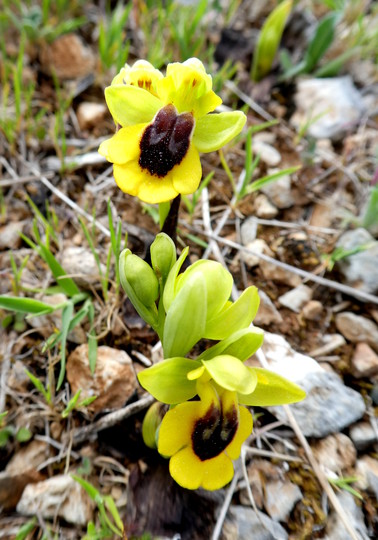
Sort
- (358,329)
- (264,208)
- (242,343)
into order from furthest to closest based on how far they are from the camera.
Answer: (264,208) < (358,329) < (242,343)

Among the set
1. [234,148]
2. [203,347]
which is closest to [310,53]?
A: [234,148]

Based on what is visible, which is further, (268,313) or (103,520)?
(268,313)

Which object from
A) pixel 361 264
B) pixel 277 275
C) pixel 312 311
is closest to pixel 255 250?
pixel 277 275

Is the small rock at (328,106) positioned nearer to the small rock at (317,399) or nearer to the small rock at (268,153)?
the small rock at (268,153)

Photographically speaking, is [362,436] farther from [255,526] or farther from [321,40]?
[321,40]

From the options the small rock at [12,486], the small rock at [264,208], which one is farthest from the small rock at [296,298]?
the small rock at [12,486]

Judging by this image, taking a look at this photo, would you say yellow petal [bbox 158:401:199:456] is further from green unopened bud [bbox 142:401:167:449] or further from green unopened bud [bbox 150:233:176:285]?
green unopened bud [bbox 150:233:176:285]
